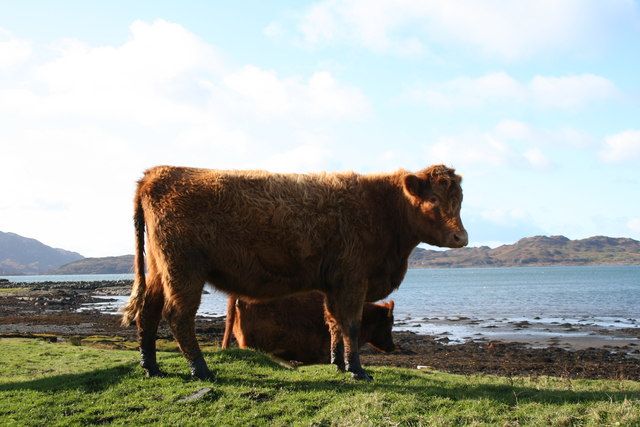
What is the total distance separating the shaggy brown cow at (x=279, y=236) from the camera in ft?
29.2

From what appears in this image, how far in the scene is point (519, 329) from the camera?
138 ft

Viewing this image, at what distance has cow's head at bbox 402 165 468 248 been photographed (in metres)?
9.79

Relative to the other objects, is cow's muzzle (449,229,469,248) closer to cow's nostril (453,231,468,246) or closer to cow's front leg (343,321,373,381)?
cow's nostril (453,231,468,246)

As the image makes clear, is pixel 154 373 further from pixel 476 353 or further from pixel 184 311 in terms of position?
pixel 476 353

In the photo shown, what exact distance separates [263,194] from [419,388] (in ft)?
12.6

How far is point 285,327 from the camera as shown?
13.7 meters

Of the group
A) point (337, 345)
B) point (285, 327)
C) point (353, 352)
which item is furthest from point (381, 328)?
point (353, 352)

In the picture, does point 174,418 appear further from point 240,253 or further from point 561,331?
point 561,331

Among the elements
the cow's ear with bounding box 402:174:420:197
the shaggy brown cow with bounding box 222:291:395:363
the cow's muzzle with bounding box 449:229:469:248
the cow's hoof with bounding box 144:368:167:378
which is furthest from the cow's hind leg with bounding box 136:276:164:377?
the cow's muzzle with bounding box 449:229:469:248

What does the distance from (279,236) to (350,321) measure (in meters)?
1.80

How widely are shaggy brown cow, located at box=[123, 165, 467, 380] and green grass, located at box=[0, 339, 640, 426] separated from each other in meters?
0.68

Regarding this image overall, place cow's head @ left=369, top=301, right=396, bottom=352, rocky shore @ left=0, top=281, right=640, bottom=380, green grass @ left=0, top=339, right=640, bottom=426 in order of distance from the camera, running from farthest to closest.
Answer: rocky shore @ left=0, top=281, right=640, bottom=380 < cow's head @ left=369, top=301, right=396, bottom=352 < green grass @ left=0, top=339, right=640, bottom=426

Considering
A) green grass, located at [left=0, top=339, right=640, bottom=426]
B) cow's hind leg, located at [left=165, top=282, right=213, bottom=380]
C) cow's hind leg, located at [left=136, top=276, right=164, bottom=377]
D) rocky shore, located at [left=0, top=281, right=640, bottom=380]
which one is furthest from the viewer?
rocky shore, located at [left=0, top=281, right=640, bottom=380]

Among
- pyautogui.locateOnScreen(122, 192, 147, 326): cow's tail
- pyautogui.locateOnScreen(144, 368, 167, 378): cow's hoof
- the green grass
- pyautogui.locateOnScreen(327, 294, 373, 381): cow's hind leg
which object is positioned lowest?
the green grass
